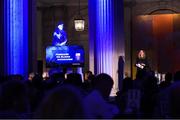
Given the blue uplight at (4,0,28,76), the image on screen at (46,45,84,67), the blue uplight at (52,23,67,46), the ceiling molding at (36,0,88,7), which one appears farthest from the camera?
the ceiling molding at (36,0,88,7)

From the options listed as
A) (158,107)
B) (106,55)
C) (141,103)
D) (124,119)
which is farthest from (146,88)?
(106,55)

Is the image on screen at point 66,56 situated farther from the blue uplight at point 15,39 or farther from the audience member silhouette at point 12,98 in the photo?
the audience member silhouette at point 12,98

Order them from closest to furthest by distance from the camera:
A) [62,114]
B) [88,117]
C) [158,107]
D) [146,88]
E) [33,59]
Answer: [62,114] < [88,117] < [158,107] < [146,88] < [33,59]

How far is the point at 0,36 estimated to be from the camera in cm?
1850

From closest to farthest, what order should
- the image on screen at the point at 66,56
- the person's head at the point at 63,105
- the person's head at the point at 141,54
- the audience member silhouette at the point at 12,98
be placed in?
the person's head at the point at 63,105, the audience member silhouette at the point at 12,98, the image on screen at the point at 66,56, the person's head at the point at 141,54

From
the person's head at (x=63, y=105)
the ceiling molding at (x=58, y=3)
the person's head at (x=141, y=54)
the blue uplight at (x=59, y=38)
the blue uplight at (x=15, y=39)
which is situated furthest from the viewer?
the ceiling molding at (x=58, y=3)

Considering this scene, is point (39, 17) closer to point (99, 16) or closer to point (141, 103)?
point (99, 16)

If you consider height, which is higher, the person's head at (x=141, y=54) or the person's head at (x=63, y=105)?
the person's head at (x=141, y=54)

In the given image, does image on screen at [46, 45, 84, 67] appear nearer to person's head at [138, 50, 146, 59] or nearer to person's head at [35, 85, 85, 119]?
person's head at [138, 50, 146, 59]

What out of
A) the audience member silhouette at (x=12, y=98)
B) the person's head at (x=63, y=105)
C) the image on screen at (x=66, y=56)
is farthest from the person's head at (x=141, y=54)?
the person's head at (x=63, y=105)

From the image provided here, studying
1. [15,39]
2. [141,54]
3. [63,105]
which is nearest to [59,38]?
[15,39]

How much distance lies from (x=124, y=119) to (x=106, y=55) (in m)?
12.2

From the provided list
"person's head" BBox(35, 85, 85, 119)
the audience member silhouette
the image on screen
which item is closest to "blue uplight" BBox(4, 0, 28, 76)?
the image on screen

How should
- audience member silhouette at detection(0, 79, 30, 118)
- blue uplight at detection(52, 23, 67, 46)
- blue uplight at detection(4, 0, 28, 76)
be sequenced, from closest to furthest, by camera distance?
1. audience member silhouette at detection(0, 79, 30, 118)
2. blue uplight at detection(4, 0, 28, 76)
3. blue uplight at detection(52, 23, 67, 46)
